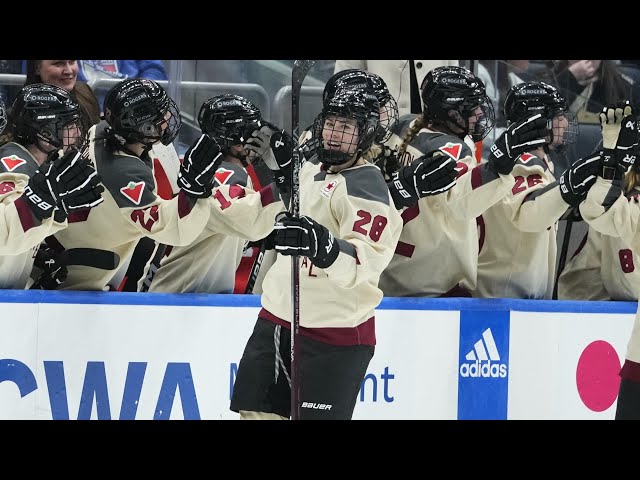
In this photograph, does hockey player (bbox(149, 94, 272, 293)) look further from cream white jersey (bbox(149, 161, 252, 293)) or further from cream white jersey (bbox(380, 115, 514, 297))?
cream white jersey (bbox(380, 115, 514, 297))

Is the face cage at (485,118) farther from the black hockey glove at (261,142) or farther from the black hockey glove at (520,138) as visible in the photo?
the black hockey glove at (261,142)

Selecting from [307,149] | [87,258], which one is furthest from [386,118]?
[87,258]

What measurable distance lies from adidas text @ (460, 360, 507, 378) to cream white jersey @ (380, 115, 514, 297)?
11.4 inches

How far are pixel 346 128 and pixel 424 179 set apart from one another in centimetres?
46

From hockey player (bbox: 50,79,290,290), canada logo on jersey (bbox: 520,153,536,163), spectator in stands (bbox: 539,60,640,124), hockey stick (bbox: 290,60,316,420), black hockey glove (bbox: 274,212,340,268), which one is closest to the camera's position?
black hockey glove (bbox: 274,212,340,268)

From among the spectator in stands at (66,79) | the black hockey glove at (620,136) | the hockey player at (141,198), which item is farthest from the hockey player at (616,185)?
the spectator in stands at (66,79)

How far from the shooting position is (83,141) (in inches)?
182

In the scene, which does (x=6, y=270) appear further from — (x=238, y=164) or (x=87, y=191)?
(x=238, y=164)

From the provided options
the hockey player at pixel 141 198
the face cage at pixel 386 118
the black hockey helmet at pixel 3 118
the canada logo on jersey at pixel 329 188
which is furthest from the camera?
the black hockey helmet at pixel 3 118

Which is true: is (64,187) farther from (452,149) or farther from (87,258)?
(452,149)

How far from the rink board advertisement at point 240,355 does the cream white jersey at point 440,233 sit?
12cm

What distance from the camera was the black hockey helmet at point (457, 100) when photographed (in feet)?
15.4

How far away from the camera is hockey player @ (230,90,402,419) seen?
3.86 meters

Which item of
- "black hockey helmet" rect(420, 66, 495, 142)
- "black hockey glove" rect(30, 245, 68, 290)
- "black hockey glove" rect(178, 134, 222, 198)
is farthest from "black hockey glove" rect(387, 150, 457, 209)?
"black hockey glove" rect(30, 245, 68, 290)
